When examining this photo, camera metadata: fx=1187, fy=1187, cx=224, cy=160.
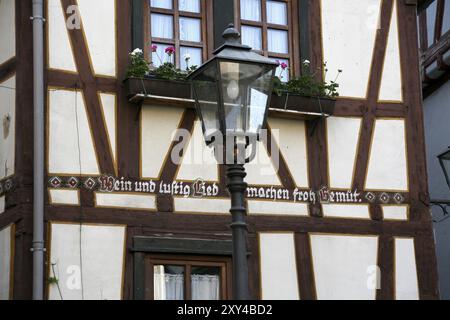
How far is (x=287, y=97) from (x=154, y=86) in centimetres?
149

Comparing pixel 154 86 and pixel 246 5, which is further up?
pixel 246 5

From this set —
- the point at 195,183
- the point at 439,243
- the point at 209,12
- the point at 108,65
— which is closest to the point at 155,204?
the point at 195,183

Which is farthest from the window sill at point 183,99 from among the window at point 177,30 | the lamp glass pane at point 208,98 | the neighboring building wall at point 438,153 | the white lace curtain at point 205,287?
the neighboring building wall at point 438,153

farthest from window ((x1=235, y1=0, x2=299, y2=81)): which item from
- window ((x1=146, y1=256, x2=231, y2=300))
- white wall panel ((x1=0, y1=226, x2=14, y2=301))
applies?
white wall panel ((x1=0, y1=226, x2=14, y2=301))

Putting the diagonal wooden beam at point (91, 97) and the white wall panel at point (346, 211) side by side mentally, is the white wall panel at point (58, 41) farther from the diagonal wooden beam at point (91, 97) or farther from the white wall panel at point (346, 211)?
the white wall panel at point (346, 211)

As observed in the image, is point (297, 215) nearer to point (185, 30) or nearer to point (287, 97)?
point (287, 97)

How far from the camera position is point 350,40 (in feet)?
43.5

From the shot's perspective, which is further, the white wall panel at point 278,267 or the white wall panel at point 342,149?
the white wall panel at point 342,149

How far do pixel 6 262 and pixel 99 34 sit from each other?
2500mm

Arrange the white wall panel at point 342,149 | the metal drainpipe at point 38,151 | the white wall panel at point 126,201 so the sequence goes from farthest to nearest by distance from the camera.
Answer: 1. the white wall panel at point 342,149
2. the white wall panel at point 126,201
3. the metal drainpipe at point 38,151

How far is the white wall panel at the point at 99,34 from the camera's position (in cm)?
1202

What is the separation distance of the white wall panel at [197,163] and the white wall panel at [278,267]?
2.75ft

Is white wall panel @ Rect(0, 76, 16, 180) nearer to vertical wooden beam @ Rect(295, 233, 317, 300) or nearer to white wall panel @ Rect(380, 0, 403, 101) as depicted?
vertical wooden beam @ Rect(295, 233, 317, 300)
